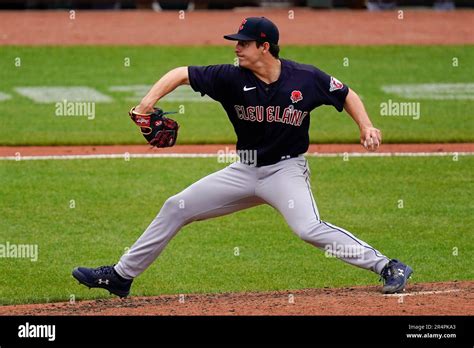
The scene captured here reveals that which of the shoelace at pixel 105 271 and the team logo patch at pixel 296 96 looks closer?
the team logo patch at pixel 296 96

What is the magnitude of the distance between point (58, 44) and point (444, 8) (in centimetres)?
1021

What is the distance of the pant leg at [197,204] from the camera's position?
8.45m

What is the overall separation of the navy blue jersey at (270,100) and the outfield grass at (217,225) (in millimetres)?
1752

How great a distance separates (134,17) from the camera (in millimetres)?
27391

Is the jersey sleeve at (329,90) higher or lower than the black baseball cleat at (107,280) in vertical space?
higher

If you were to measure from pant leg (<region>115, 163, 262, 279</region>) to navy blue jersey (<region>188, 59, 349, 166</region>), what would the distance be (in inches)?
7.8

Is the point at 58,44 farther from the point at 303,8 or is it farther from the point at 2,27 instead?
the point at 303,8

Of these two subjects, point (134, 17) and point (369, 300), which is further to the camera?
point (134, 17)

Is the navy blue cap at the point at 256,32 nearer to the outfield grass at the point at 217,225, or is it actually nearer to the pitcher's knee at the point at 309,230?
the pitcher's knee at the point at 309,230

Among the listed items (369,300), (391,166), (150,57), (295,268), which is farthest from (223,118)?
(369,300)
